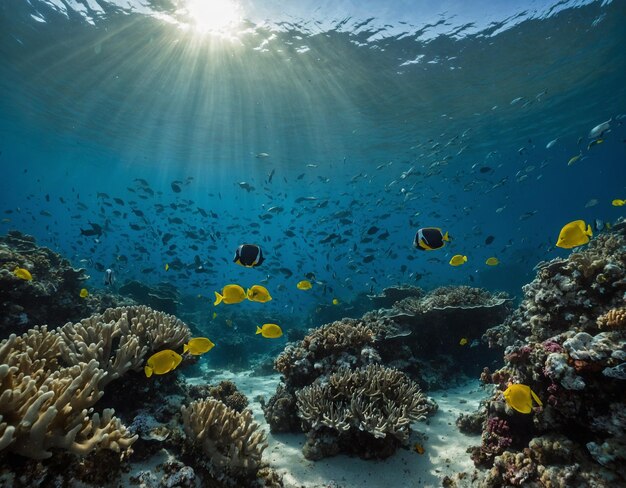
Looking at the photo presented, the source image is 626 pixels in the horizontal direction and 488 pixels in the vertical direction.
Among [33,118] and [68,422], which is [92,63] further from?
[68,422]

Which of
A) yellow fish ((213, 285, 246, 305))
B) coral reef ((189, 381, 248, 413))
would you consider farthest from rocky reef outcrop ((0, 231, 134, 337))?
yellow fish ((213, 285, 246, 305))

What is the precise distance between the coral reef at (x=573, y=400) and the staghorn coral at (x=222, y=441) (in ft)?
9.67

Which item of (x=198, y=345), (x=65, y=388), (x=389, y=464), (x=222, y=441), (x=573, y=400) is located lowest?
(x=65, y=388)

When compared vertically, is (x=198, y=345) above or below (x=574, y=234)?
below

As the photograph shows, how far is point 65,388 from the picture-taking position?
9.91ft

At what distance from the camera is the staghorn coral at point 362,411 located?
15.6 ft

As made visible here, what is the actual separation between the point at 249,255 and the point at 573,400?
455cm

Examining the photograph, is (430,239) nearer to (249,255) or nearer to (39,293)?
(249,255)

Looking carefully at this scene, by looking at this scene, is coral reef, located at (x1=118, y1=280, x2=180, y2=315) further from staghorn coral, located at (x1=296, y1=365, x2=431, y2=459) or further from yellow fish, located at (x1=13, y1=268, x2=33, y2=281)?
staghorn coral, located at (x1=296, y1=365, x2=431, y2=459)

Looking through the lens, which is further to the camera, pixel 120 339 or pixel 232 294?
pixel 232 294

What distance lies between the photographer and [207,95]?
24281 mm

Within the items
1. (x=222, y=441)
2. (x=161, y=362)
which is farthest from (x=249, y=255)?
(x=222, y=441)

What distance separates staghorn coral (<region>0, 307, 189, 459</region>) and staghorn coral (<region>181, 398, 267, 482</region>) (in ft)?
2.57

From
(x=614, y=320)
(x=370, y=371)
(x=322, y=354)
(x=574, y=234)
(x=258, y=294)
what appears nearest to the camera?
(x=614, y=320)
